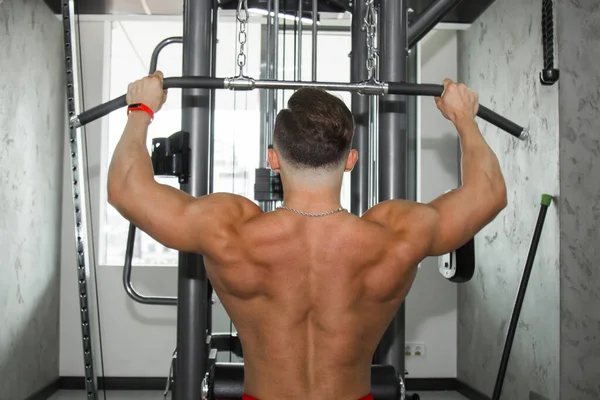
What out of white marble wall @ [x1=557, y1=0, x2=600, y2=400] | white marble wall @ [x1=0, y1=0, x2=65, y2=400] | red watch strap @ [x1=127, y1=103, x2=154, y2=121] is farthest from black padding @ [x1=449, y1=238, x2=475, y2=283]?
white marble wall @ [x1=0, y1=0, x2=65, y2=400]

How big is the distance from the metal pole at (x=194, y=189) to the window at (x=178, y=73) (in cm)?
236

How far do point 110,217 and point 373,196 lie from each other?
306cm

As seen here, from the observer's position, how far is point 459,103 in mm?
1713

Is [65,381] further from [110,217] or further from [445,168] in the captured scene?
[445,168]

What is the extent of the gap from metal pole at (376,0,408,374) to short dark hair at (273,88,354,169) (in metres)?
0.74

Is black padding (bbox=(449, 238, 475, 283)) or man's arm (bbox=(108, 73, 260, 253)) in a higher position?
man's arm (bbox=(108, 73, 260, 253))

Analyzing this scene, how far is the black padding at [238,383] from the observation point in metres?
1.75

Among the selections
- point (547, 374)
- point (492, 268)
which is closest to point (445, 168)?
point (492, 268)

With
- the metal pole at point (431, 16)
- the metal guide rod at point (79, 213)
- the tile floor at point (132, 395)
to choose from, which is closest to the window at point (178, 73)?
the tile floor at point (132, 395)

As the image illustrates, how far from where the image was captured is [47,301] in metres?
4.63

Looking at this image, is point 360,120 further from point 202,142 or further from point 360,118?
point 202,142

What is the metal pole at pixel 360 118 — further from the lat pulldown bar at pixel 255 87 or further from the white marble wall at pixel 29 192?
the white marble wall at pixel 29 192

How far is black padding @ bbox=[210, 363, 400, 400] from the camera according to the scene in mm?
1754

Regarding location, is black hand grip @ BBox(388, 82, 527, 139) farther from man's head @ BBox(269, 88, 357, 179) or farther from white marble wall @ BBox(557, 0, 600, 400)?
white marble wall @ BBox(557, 0, 600, 400)
